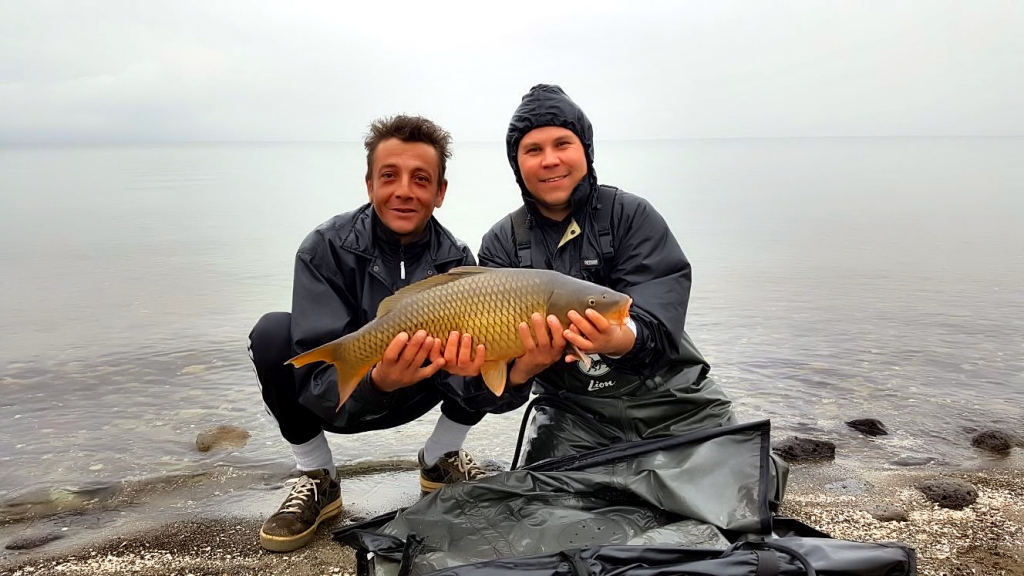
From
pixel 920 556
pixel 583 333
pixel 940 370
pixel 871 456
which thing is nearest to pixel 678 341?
pixel 583 333

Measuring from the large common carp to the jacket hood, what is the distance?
32.9 inches

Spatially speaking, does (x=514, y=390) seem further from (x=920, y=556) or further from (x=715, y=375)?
(x=715, y=375)

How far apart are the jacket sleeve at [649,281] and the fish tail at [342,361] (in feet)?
3.70

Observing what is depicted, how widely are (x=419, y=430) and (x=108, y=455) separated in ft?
6.78

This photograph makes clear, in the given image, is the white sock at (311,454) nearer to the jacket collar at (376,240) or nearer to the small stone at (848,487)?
the jacket collar at (376,240)

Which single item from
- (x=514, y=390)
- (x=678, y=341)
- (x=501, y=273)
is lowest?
(x=514, y=390)

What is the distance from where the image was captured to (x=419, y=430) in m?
5.04

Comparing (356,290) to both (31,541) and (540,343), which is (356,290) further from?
(31,541)

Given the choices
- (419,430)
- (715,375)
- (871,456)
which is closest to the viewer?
(871,456)

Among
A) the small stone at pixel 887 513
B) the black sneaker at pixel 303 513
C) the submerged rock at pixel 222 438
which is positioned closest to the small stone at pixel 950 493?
the small stone at pixel 887 513

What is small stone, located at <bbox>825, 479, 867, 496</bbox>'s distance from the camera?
3.73 metres

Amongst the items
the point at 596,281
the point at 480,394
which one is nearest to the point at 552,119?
the point at 596,281

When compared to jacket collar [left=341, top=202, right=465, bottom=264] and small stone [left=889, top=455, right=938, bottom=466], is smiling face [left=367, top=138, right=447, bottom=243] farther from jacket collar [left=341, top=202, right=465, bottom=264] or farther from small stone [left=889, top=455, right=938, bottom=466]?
small stone [left=889, top=455, right=938, bottom=466]

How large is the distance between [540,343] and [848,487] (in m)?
2.14
